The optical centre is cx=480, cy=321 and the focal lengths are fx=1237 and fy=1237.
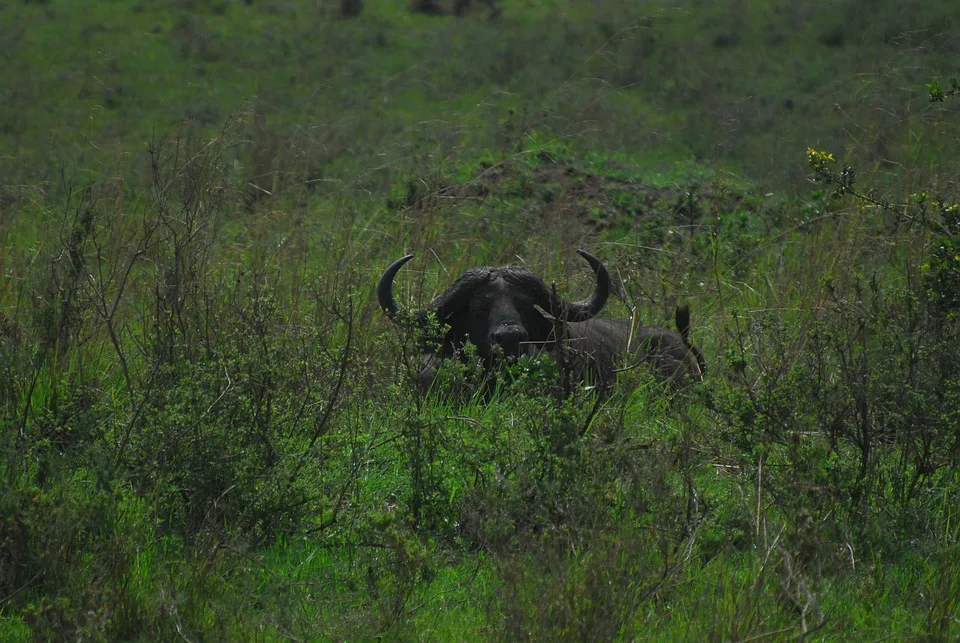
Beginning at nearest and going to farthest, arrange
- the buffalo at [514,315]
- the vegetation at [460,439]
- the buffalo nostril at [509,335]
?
1. the vegetation at [460,439]
2. the buffalo nostril at [509,335]
3. the buffalo at [514,315]

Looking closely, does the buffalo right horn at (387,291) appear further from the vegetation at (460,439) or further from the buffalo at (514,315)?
the vegetation at (460,439)

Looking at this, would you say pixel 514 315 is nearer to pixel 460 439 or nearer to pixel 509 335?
pixel 509 335

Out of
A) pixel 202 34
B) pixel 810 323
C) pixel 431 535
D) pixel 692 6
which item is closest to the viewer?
pixel 431 535

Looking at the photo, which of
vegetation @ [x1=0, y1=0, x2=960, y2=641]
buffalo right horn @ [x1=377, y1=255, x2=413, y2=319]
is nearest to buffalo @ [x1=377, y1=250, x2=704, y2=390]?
buffalo right horn @ [x1=377, y1=255, x2=413, y2=319]

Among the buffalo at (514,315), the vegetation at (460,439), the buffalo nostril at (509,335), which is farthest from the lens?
the buffalo at (514,315)

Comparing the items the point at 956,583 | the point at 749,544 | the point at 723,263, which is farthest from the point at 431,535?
the point at 723,263

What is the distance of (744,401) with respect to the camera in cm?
473

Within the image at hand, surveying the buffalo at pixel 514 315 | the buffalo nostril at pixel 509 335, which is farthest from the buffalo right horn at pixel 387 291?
the buffalo nostril at pixel 509 335

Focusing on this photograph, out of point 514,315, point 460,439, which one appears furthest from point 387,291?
point 460,439

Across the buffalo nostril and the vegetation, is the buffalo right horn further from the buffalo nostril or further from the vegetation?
the buffalo nostril

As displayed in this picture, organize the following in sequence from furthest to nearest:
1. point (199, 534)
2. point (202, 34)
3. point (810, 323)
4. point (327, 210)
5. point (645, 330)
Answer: point (202, 34), point (327, 210), point (645, 330), point (810, 323), point (199, 534)

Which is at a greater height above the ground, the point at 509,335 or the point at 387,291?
the point at 387,291

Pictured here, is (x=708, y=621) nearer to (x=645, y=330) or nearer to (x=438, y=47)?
(x=645, y=330)

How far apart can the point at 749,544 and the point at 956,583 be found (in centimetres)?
74
